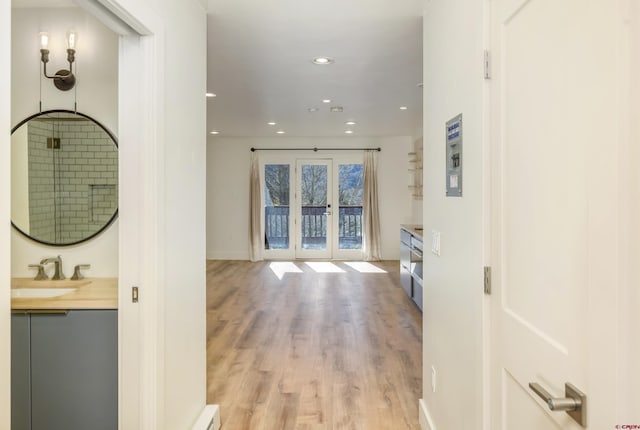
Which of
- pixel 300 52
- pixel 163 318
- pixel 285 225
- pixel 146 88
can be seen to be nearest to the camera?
pixel 146 88

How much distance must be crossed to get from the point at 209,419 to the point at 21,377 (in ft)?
3.10

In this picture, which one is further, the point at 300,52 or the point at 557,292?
the point at 300,52

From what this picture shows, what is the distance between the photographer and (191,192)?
85.4 inches

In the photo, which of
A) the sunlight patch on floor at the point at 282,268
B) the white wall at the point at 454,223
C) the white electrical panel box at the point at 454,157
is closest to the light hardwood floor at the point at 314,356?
the white wall at the point at 454,223

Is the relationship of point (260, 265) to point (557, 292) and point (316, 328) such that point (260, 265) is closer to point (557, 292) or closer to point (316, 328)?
point (316, 328)

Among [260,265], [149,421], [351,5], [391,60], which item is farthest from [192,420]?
[260,265]

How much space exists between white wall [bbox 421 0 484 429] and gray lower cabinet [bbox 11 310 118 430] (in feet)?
5.08

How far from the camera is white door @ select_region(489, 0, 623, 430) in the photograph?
32.2 inches

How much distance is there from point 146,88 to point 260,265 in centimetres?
663

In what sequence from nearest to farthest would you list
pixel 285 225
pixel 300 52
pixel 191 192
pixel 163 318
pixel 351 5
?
1. pixel 163 318
2. pixel 191 192
3. pixel 351 5
4. pixel 300 52
5. pixel 285 225

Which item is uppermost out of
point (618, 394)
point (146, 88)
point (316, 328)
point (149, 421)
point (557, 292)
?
point (146, 88)

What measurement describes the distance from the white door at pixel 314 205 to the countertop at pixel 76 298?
6463 millimetres

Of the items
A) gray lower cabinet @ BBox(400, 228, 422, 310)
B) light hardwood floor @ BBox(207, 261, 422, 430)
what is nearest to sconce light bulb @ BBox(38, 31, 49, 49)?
light hardwood floor @ BBox(207, 261, 422, 430)

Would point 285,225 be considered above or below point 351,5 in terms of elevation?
below
